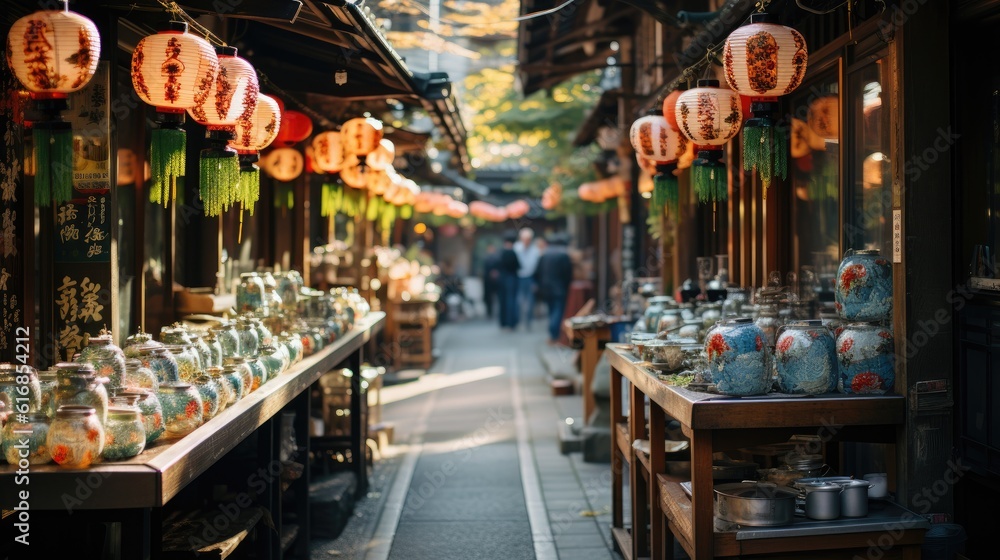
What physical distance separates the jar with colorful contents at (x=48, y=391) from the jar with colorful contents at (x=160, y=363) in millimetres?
510

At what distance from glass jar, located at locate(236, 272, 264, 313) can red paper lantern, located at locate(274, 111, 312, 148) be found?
72.6 inches

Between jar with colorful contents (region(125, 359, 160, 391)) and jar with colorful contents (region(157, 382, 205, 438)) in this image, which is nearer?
jar with colorful contents (region(157, 382, 205, 438))

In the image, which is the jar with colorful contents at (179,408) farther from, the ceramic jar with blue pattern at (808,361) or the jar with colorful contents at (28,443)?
the ceramic jar with blue pattern at (808,361)

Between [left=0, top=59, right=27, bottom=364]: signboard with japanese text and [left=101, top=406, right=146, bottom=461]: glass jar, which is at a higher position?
[left=0, top=59, right=27, bottom=364]: signboard with japanese text

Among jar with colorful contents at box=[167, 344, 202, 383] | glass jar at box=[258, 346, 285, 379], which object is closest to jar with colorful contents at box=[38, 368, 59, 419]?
jar with colorful contents at box=[167, 344, 202, 383]

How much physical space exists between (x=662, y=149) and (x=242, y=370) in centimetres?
418

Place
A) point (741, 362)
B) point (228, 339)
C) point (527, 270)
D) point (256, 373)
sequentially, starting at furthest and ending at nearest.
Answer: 1. point (527, 270)
2. point (228, 339)
3. point (256, 373)
4. point (741, 362)

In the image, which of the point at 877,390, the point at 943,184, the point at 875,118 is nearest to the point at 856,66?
the point at 875,118

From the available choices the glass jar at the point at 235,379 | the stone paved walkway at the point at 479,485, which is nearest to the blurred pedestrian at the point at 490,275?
the stone paved walkway at the point at 479,485

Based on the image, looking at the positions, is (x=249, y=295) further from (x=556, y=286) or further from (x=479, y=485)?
(x=556, y=286)

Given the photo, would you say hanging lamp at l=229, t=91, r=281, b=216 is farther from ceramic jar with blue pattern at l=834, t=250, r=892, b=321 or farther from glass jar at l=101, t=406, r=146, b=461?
ceramic jar with blue pattern at l=834, t=250, r=892, b=321

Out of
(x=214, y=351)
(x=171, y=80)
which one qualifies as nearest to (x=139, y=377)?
(x=214, y=351)

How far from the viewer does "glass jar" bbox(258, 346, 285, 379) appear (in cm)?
682

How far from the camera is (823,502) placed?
16.7 feet
